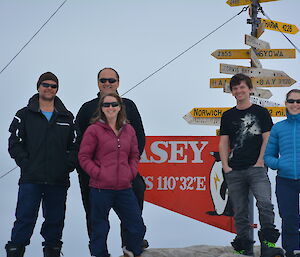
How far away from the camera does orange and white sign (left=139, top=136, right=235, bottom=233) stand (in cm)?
711

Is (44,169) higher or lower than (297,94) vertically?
lower

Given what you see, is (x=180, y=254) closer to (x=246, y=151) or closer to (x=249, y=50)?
(x=246, y=151)

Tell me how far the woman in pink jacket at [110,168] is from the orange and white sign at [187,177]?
1.98m

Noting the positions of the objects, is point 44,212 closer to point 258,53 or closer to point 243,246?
point 243,246

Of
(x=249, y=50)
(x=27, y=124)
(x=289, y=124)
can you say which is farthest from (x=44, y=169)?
(x=249, y=50)

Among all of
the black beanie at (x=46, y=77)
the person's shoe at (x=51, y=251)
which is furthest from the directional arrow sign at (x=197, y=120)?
the person's shoe at (x=51, y=251)

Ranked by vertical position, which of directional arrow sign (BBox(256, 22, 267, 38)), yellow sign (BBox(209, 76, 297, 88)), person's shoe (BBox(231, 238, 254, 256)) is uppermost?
directional arrow sign (BBox(256, 22, 267, 38))

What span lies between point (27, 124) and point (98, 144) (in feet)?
3.03

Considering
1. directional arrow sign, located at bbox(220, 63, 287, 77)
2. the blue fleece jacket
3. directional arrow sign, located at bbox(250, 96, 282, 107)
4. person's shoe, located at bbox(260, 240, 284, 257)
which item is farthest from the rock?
directional arrow sign, located at bbox(220, 63, 287, 77)

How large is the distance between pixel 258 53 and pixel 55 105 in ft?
13.1

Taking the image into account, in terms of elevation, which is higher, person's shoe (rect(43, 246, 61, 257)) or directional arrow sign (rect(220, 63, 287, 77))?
directional arrow sign (rect(220, 63, 287, 77))

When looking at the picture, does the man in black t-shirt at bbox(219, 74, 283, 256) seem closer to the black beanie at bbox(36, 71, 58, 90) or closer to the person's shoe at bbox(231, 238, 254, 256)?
the person's shoe at bbox(231, 238, 254, 256)

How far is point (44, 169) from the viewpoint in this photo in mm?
5266

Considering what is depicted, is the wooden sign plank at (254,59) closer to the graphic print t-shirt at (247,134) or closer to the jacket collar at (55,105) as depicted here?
the graphic print t-shirt at (247,134)
